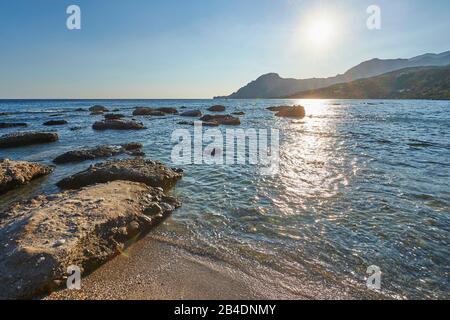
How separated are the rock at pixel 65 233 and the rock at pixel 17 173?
3.53 meters

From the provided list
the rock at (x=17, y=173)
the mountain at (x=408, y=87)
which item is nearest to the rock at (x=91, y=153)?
the rock at (x=17, y=173)

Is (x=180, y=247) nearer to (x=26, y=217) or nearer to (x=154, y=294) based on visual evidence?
(x=154, y=294)

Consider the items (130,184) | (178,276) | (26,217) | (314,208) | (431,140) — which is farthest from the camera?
(431,140)

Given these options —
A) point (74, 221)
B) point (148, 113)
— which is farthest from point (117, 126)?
point (74, 221)

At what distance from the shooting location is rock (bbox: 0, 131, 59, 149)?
21.0 m

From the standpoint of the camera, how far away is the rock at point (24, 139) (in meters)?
21.0

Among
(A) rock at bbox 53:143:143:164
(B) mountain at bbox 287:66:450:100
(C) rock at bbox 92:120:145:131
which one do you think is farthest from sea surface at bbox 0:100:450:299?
(B) mountain at bbox 287:66:450:100

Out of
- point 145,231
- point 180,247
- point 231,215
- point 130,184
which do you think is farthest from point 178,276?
point 130,184

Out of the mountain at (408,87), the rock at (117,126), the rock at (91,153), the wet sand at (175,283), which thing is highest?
the mountain at (408,87)

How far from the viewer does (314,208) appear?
904 cm

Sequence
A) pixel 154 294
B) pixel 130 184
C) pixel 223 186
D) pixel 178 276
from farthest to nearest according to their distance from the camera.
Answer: pixel 223 186
pixel 130 184
pixel 178 276
pixel 154 294

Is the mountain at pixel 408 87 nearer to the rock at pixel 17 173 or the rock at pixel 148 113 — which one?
the rock at pixel 148 113

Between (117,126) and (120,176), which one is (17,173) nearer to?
(120,176)
